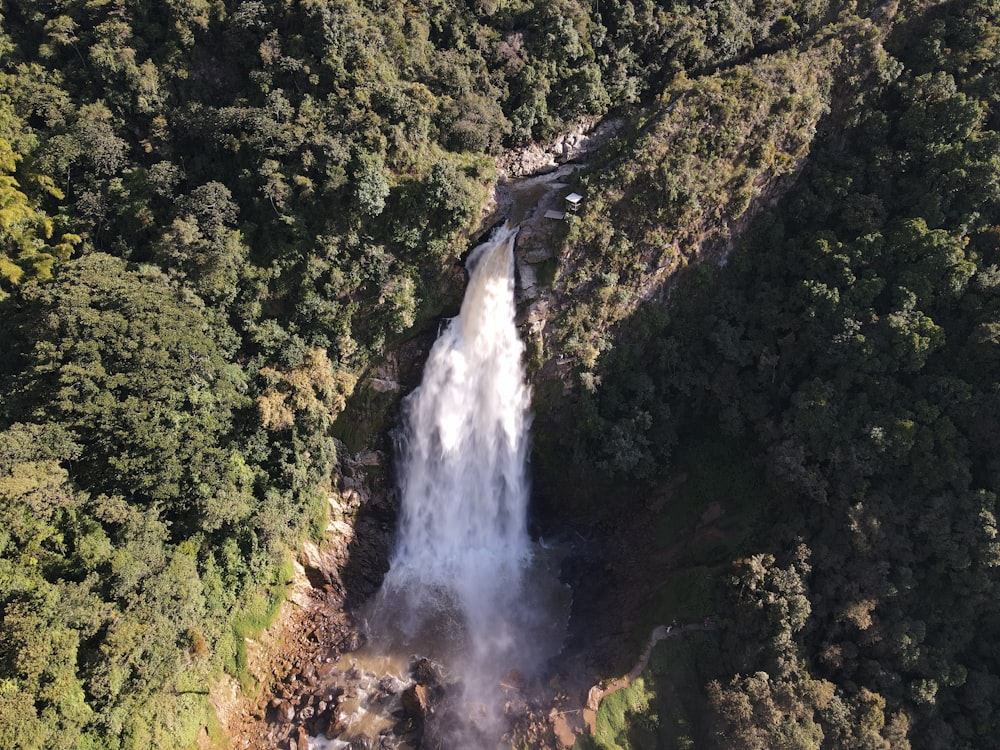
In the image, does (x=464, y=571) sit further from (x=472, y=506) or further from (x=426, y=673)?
(x=426, y=673)

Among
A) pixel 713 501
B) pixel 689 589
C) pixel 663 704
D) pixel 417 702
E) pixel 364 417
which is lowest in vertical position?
pixel 663 704

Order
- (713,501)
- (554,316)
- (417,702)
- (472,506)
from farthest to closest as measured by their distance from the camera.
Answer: (472,506)
(713,501)
(554,316)
(417,702)

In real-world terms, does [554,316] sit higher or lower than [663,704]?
higher

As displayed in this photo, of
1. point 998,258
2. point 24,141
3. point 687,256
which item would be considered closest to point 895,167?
point 998,258

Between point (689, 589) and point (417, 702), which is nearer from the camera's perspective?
point (417, 702)

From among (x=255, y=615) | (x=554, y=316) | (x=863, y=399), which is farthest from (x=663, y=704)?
(x=255, y=615)

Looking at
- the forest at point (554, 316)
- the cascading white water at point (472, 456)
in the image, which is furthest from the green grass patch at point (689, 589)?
the cascading white water at point (472, 456)

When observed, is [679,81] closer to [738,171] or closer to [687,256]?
[738,171]

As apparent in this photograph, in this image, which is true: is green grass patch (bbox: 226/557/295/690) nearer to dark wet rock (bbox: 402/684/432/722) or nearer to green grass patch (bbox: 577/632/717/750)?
dark wet rock (bbox: 402/684/432/722)
